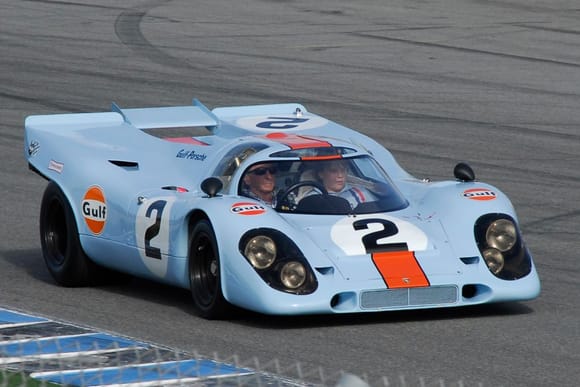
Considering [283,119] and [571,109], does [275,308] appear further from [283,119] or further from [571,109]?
[571,109]

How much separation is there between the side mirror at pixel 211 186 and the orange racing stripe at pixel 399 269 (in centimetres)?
106

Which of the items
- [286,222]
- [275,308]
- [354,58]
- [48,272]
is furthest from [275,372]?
[354,58]

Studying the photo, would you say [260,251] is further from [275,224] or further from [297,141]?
[297,141]

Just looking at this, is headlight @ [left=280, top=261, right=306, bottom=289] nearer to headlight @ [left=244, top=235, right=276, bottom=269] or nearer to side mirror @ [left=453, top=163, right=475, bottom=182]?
headlight @ [left=244, top=235, right=276, bottom=269]

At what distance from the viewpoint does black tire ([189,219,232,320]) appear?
8.69 metres

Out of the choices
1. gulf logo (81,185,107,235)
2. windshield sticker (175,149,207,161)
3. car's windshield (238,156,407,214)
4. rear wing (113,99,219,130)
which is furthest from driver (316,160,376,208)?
rear wing (113,99,219,130)

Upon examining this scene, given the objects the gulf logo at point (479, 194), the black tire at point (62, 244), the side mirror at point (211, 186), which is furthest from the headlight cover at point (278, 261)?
the black tire at point (62, 244)

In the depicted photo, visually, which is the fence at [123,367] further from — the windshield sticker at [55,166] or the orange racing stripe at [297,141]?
the windshield sticker at [55,166]

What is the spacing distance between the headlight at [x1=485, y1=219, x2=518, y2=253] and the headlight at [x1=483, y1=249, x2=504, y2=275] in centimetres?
5

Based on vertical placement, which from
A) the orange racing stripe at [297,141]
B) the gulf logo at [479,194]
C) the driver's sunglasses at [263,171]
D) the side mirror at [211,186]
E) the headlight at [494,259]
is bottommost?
the headlight at [494,259]

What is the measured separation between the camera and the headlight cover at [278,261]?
8422mm

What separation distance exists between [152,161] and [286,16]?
16.4 metres

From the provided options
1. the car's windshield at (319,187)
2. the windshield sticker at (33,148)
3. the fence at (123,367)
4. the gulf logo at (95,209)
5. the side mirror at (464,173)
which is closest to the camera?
the fence at (123,367)

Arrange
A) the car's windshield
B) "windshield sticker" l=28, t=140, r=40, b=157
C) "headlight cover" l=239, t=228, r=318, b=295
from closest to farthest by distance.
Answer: "headlight cover" l=239, t=228, r=318, b=295 → the car's windshield → "windshield sticker" l=28, t=140, r=40, b=157
